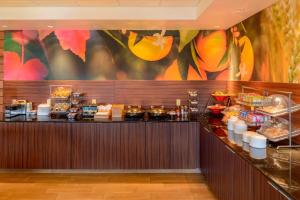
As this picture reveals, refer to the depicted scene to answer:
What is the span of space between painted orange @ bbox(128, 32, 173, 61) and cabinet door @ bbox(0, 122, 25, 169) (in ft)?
7.16

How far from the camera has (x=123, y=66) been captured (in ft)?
17.9

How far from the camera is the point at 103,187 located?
4.28 metres

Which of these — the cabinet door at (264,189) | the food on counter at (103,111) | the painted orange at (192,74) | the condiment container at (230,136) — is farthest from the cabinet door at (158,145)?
the cabinet door at (264,189)

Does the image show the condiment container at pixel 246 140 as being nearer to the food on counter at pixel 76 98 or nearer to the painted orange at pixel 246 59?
the painted orange at pixel 246 59

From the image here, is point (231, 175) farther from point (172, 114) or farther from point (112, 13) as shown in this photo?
point (112, 13)

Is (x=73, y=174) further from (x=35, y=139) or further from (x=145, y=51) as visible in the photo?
(x=145, y=51)

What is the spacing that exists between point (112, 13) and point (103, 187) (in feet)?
7.83

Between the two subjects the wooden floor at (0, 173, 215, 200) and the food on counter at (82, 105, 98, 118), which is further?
the food on counter at (82, 105, 98, 118)

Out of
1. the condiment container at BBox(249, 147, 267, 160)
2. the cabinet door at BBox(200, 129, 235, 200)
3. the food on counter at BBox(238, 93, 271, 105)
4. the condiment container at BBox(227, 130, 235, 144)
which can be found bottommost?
the cabinet door at BBox(200, 129, 235, 200)

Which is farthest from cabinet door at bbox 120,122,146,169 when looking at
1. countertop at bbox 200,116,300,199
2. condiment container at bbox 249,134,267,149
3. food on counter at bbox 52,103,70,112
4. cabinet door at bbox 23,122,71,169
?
→ condiment container at bbox 249,134,267,149

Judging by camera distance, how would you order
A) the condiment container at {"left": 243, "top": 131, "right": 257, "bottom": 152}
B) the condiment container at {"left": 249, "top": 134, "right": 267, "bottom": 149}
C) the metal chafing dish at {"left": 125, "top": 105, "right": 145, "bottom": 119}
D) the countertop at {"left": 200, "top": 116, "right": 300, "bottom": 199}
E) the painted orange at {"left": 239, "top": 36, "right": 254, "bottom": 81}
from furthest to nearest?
1. the metal chafing dish at {"left": 125, "top": 105, "right": 145, "bottom": 119}
2. the painted orange at {"left": 239, "top": 36, "right": 254, "bottom": 81}
3. the condiment container at {"left": 243, "top": 131, "right": 257, "bottom": 152}
4. the condiment container at {"left": 249, "top": 134, "right": 267, "bottom": 149}
5. the countertop at {"left": 200, "top": 116, "right": 300, "bottom": 199}

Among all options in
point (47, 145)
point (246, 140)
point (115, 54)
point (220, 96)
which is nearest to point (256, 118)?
point (246, 140)

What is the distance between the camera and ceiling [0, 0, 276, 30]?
4.28m

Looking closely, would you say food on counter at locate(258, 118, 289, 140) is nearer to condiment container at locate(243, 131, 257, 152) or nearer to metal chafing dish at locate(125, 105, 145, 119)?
condiment container at locate(243, 131, 257, 152)
